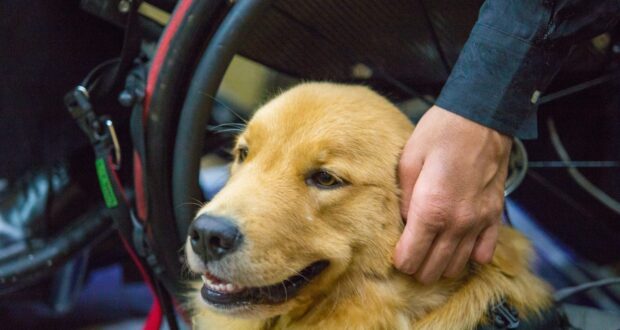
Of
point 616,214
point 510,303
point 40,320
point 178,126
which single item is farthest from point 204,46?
point 616,214

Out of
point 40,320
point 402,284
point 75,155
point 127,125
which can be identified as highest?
point 402,284

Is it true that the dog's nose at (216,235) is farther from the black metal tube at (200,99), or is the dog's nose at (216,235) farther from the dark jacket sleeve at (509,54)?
the dark jacket sleeve at (509,54)

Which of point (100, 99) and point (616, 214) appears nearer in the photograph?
point (100, 99)

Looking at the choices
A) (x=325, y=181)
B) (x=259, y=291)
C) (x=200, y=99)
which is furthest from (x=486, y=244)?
(x=200, y=99)

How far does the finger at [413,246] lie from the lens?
1370 mm

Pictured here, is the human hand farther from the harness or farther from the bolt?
the bolt

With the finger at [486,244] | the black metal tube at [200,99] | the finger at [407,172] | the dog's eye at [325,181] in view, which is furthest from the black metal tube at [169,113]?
the finger at [486,244]

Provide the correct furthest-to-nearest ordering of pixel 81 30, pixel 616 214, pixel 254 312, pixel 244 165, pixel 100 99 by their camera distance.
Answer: pixel 616 214 → pixel 81 30 → pixel 100 99 → pixel 244 165 → pixel 254 312

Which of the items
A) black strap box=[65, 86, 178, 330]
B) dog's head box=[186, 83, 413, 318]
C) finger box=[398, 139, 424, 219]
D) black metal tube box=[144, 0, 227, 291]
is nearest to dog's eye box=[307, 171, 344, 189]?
dog's head box=[186, 83, 413, 318]

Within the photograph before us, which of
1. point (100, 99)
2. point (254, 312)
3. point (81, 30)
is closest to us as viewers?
point (254, 312)

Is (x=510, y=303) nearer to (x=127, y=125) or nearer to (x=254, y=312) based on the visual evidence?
(x=254, y=312)

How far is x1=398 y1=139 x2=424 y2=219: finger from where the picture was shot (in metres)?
1.42

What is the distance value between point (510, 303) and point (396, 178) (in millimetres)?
414

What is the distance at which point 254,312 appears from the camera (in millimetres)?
1421
